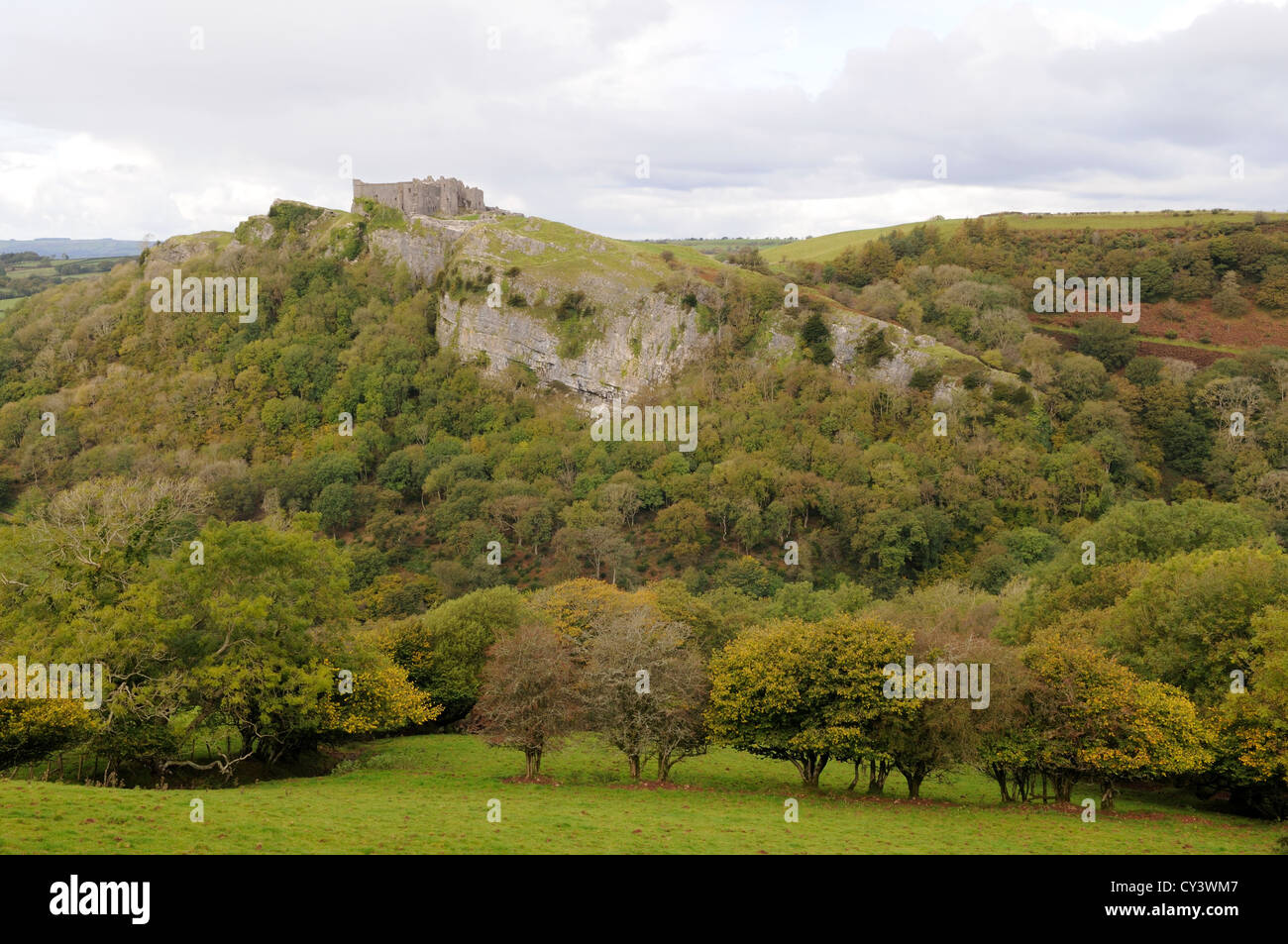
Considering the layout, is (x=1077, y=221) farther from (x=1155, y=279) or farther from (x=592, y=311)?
(x=592, y=311)

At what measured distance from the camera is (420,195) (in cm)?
14888

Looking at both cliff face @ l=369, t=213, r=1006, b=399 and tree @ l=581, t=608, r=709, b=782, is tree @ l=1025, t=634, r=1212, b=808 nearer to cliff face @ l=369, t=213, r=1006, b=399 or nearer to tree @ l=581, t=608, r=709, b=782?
tree @ l=581, t=608, r=709, b=782

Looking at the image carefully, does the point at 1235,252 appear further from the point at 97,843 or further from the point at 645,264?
the point at 97,843

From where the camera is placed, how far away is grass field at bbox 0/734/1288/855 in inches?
840

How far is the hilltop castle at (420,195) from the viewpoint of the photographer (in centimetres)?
14862

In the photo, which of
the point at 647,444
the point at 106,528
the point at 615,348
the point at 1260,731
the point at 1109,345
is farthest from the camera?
the point at 615,348

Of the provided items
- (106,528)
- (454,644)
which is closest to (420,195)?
(454,644)

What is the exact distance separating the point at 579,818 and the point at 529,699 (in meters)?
8.42

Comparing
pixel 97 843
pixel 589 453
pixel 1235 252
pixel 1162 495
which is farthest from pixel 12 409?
pixel 1235 252

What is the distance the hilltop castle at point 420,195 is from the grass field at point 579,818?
410 ft

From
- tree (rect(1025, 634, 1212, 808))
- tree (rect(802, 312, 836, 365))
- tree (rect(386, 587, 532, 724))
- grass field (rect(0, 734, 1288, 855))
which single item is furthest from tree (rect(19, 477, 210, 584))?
tree (rect(802, 312, 836, 365))

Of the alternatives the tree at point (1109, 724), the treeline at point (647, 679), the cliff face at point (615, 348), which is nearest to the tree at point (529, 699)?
the treeline at point (647, 679)

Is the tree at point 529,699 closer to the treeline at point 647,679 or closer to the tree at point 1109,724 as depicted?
the treeline at point 647,679

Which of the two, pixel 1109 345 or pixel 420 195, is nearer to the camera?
pixel 1109 345
